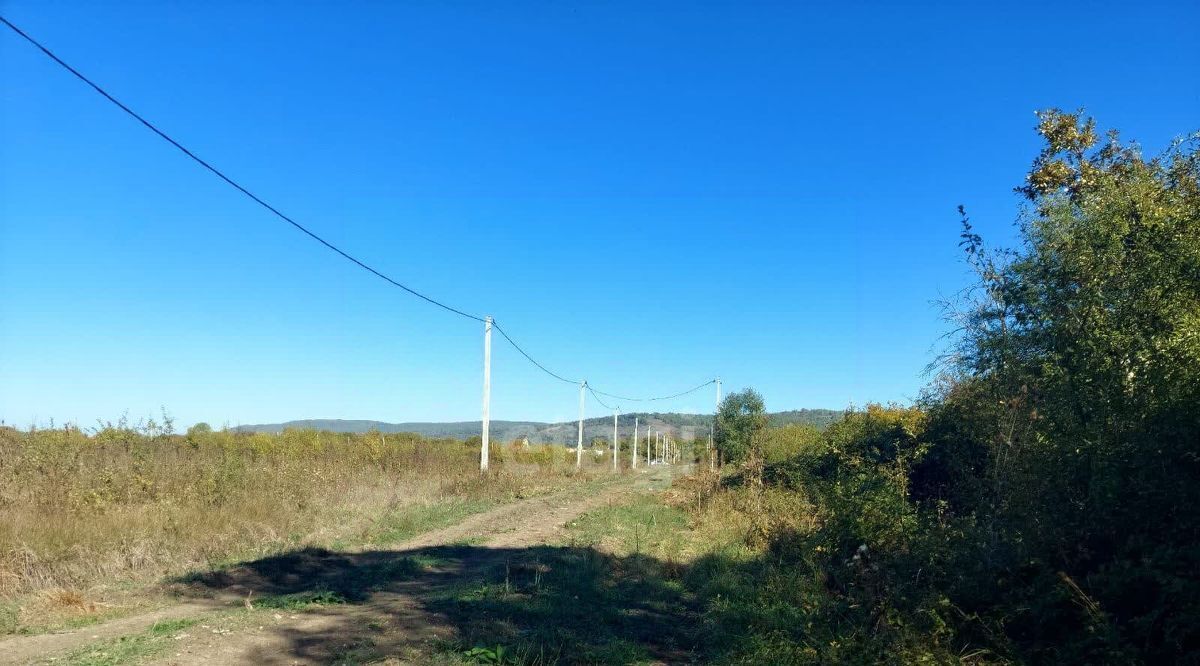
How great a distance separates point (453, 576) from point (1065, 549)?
7.83 meters

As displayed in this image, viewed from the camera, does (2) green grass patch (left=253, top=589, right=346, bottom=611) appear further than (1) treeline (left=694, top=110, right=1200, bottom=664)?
Yes

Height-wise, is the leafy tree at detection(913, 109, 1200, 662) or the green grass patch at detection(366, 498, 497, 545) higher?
the leafy tree at detection(913, 109, 1200, 662)

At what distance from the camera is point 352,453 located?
26859 mm

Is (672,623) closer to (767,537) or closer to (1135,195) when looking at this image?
(767,537)

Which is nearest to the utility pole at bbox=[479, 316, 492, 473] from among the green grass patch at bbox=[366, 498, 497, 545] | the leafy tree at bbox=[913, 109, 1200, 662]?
the green grass patch at bbox=[366, 498, 497, 545]

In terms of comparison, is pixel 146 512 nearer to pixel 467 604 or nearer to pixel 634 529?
pixel 467 604

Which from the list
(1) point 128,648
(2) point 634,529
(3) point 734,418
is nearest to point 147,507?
(1) point 128,648

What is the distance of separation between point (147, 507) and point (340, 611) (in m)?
6.41

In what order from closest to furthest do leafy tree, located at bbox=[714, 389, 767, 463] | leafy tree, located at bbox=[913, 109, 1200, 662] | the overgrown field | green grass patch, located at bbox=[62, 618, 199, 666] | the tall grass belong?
1. leafy tree, located at bbox=[913, 109, 1200, 662]
2. green grass patch, located at bbox=[62, 618, 199, 666]
3. the overgrown field
4. the tall grass
5. leafy tree, located at bbox=[714, 389, 767, 463]

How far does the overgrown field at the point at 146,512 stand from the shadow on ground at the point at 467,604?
1327mm

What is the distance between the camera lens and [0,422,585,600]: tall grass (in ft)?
31.6

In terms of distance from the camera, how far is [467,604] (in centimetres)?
789

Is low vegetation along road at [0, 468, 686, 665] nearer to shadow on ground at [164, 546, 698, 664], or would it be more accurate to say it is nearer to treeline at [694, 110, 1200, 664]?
shadow on ground at [164, 546, 698, 664]

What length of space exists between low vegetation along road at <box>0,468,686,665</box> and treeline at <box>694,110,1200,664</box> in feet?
7.44
